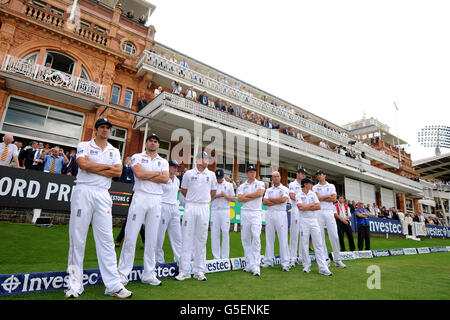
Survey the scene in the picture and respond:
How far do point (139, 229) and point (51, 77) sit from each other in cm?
1432

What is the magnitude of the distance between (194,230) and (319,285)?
239cm

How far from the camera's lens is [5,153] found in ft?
27.6

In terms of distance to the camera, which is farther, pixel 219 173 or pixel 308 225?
pixel 219 173

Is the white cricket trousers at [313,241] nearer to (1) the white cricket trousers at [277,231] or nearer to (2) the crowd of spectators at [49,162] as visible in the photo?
(1) the white cricket trousers at [277,231]

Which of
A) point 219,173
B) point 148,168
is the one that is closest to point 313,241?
point 219,173

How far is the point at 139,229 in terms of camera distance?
3.91 meters

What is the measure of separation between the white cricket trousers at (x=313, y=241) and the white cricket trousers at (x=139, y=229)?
3.48 metres

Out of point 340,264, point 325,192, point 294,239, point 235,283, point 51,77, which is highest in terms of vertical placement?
point 51,77

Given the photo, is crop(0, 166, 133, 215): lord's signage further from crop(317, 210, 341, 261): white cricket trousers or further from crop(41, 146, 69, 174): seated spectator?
crop(317, 210, 341, 261): white cricket trousers

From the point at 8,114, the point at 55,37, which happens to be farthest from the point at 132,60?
the point at 8,114

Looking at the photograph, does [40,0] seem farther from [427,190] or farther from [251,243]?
[427,190]

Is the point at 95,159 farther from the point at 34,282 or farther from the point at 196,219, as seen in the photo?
the point at 196,219

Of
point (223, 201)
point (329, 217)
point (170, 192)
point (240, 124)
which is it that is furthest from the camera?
point (240, 124)
